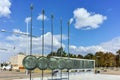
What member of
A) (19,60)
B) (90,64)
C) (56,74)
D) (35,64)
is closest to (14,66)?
(19,60)

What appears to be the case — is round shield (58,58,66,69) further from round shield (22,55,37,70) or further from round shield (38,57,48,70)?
round shield (22,55,37,70)

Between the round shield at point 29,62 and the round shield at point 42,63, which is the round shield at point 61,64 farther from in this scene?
the round shield at point 29,62

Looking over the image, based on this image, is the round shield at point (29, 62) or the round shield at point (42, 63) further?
the round shield at point (42, 63)

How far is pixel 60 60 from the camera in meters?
33.4

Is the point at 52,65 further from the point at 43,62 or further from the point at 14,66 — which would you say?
the point at 14,66

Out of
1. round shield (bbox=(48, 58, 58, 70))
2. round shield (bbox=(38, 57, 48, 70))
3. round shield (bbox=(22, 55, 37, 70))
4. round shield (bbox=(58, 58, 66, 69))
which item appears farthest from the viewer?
round shield (bbox=(58, 58, 66, 69))

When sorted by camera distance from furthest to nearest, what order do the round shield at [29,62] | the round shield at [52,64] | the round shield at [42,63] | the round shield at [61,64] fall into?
the round shield at [61,64], the round shield at [52,64], the round shield at [42,63], the round shield at [29,62]

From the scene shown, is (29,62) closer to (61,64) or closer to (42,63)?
(42,63)

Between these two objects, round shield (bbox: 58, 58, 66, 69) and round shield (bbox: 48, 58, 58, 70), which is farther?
round shield (bbox: 58, 58, 66, 69)

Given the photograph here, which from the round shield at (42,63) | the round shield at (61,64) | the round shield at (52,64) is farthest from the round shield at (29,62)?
the round shield at (61,64)

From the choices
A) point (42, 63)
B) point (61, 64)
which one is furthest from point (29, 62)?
point (61, 64)

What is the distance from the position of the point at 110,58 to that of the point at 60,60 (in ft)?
347

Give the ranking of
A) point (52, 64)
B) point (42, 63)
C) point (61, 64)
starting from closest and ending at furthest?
point (42, 63)
point (52, 64)
point (61, 64)

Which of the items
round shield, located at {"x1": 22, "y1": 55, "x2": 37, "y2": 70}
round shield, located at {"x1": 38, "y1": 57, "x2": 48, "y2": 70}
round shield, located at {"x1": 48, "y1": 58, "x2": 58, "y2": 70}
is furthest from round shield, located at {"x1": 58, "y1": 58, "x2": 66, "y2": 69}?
round shield, located at {"x1": 22, "y1": 55, "x2": 37, "y2": 70}
